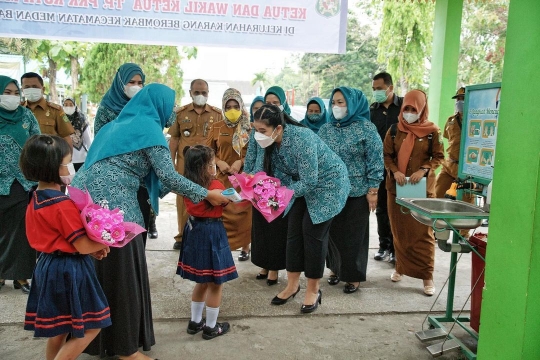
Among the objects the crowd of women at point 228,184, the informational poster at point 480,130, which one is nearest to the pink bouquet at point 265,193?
the crowd of women at point 228,184

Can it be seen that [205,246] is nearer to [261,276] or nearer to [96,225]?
[96,225]

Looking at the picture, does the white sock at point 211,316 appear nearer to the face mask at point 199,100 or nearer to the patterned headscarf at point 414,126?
the patterned headscarf at point 414,126

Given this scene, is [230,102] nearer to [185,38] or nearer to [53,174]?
[185,38]

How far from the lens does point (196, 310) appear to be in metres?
3.21

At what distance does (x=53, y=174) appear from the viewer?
7.08 feet

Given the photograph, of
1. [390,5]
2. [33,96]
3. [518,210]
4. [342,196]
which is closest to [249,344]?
[342,196]

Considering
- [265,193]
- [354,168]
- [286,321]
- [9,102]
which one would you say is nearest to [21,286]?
[9,102]

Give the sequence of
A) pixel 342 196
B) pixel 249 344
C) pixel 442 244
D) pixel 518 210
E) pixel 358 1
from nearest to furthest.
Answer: pixel 518 210 < pixel 442 244 < pixel 249 344 < pixel 342 196 < pixel 358 1

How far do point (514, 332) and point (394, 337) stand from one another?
1164 mm

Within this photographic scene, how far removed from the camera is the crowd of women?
2.52 metres

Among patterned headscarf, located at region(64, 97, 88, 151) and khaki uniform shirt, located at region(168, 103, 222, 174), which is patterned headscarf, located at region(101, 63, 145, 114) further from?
patterned headscarf, located at region(64, 97, 88, 151)

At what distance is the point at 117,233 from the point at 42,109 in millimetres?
2857

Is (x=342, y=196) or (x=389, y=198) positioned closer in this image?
(x=342, y=196)

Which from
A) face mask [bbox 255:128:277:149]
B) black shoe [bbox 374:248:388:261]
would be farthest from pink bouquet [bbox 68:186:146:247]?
black shoe [bbox 374:248:388:261]
